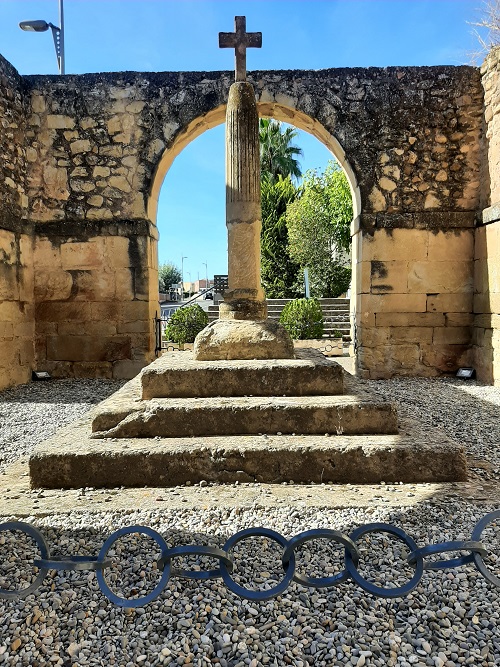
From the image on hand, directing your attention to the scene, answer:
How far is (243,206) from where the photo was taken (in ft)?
14.4

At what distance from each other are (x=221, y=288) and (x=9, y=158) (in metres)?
11.5

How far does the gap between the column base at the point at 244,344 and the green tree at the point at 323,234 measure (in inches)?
633

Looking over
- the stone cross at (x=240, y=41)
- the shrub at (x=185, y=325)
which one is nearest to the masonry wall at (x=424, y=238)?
the stone cross at (x=240, y=41)

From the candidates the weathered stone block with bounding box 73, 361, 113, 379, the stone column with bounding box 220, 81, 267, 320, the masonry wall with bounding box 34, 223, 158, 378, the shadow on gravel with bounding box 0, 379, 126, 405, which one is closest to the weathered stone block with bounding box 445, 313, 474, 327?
the stone column with bounding box 220, 81, 267, 320

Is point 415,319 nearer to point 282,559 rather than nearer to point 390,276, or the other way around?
point 390,276

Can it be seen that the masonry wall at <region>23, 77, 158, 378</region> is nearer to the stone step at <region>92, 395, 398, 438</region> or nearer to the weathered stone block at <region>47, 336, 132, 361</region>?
the weathered stone block at <region>47, 336, 132, 361</region>

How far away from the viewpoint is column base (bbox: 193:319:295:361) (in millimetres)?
4086

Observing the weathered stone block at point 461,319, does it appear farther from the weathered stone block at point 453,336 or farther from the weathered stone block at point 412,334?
the weathered stone block at point 412,334

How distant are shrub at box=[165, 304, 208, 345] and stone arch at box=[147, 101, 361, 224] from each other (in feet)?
9.28

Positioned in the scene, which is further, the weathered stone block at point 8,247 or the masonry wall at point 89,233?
the masonry wall at point 89,233

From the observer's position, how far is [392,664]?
1.46 metres

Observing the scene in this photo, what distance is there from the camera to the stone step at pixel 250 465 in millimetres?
2916

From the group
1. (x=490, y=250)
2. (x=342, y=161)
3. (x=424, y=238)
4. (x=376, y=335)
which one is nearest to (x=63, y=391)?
(x=376, y=335)

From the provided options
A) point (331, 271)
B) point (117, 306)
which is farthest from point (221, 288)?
point (117, 306)
